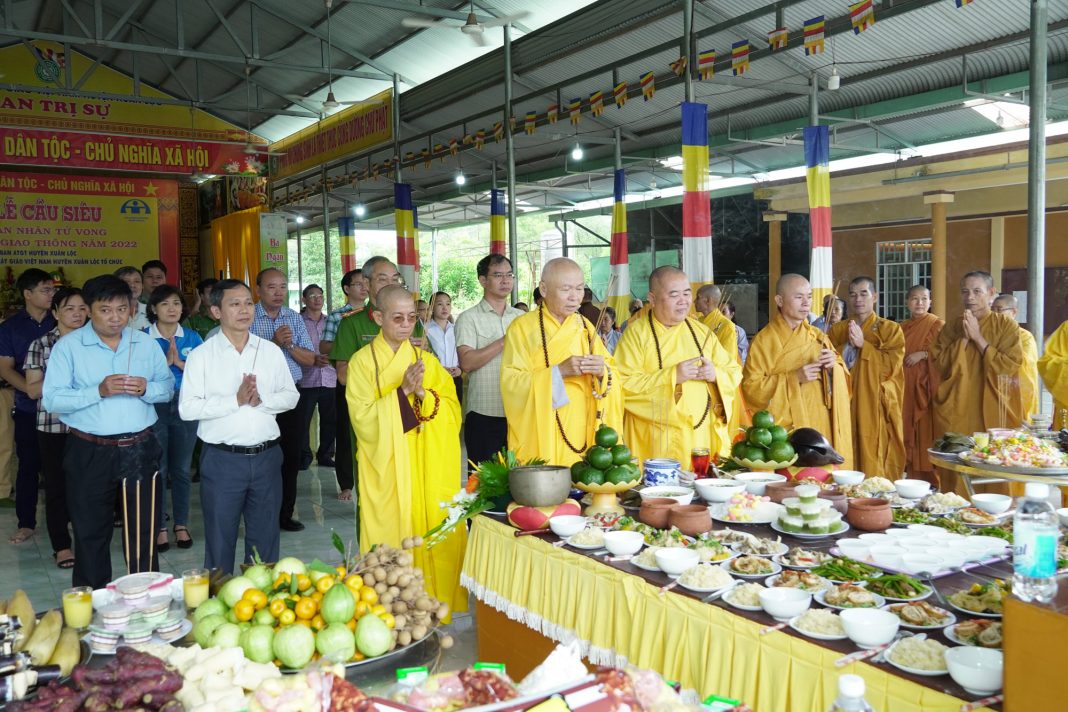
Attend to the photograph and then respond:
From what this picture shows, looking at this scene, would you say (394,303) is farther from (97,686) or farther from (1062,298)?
(1062,298)

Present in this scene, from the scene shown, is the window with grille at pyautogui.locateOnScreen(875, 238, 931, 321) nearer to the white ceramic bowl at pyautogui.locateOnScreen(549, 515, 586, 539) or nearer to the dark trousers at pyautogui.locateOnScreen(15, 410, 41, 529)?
the dark trousers at pyautogui.locateOnScreen(15, 410, 41, 529)

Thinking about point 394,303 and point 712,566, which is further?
point 394,303

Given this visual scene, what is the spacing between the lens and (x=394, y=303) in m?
3.71

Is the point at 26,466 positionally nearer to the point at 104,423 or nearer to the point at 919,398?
the point at 104,423

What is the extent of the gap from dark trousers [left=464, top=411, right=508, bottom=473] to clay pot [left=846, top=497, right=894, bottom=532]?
2227 millimetres

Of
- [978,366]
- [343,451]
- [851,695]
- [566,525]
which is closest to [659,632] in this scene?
[566,525]

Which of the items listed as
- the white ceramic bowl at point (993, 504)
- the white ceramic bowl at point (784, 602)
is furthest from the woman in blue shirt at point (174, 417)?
the white ceramic bowl at point (993, 504)

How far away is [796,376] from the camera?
179 inches

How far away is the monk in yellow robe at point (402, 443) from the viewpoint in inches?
146

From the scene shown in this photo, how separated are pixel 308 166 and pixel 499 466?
8.52m

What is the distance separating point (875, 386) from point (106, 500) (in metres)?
4.79

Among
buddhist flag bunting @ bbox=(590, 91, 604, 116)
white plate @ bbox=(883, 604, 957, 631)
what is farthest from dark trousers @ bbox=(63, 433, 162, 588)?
buddhist flag bunting @ bbox=(590, 91, 604, 116)

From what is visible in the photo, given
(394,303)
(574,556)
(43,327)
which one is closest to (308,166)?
(43,327)

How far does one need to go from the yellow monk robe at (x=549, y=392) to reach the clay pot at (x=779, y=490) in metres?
0.86
